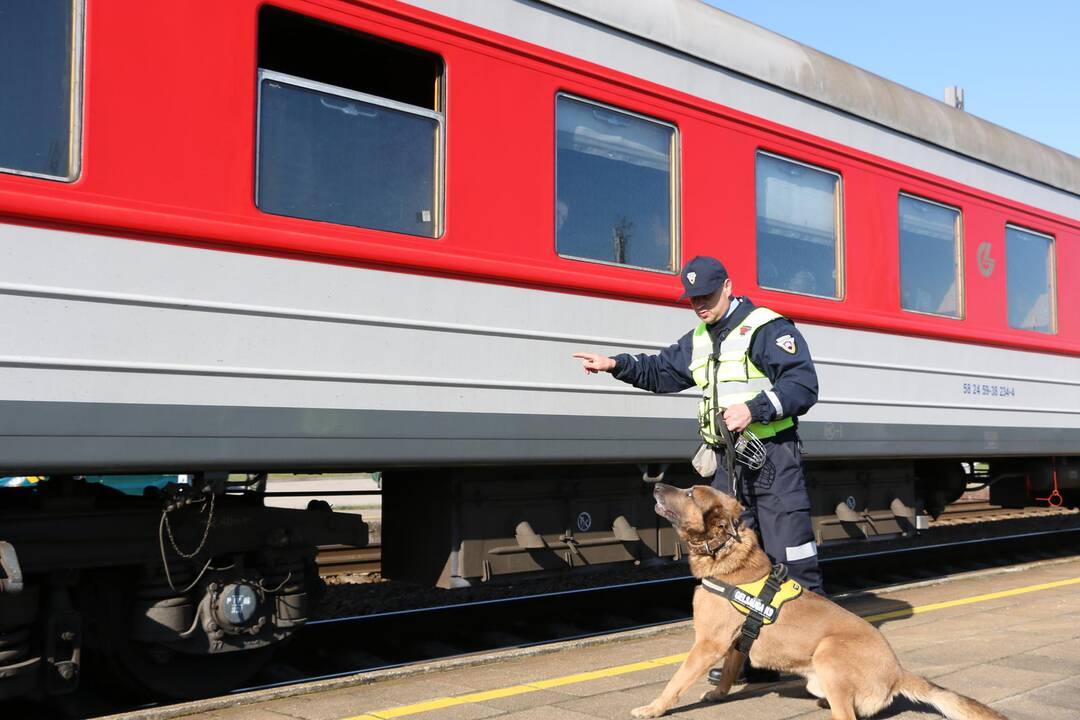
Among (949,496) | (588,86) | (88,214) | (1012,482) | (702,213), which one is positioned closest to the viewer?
(88,214)

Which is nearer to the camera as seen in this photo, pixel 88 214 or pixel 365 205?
pixel 88 214

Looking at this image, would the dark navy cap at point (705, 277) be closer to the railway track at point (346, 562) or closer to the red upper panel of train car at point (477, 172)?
the red upper panel of train car at point (477, 172)

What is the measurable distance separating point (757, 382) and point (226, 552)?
2317 mm

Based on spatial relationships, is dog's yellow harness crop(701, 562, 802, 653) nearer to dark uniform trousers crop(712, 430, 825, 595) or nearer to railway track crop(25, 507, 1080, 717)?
dark uniform trousers crop(712, 430, 825, 595)

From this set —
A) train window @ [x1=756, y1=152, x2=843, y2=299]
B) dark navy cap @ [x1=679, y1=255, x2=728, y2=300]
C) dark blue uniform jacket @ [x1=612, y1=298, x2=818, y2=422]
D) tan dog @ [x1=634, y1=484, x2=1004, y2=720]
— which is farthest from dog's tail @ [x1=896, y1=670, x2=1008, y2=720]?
train window @ [x1=756, y1=152, x2=843, y2=299]

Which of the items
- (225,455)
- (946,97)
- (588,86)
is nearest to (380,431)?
(225,455)

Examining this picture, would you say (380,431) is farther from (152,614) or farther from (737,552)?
A: (737,552)

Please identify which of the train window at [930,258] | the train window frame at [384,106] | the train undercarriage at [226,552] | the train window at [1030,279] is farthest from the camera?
the train window at [1030,279]

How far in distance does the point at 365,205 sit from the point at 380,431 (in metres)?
0.96

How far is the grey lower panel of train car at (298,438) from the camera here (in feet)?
12.3

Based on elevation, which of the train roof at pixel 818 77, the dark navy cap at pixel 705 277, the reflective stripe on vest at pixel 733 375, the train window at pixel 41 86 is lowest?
the reflective stripe on vest at pixel 733 375

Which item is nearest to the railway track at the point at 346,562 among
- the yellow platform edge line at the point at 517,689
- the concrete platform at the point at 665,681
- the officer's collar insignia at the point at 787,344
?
the concrete platform at the point at 665,681

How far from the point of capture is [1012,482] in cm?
954

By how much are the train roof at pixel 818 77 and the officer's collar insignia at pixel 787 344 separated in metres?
2.02
